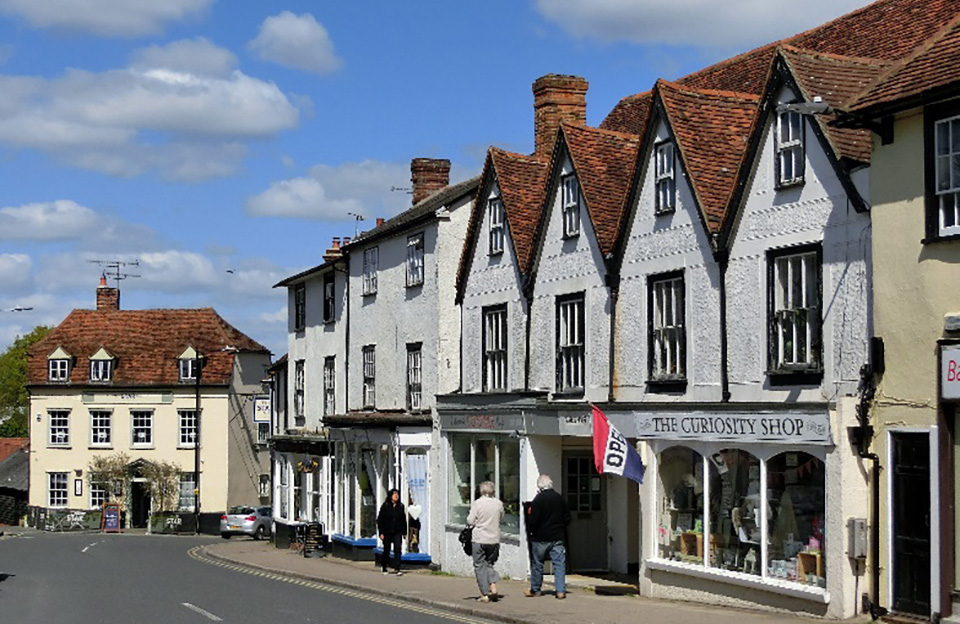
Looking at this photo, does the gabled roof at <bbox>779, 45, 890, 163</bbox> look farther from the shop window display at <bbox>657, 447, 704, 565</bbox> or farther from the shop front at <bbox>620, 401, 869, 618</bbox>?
the shop window display at <bbox>657, 447, 704, 565</bbox>

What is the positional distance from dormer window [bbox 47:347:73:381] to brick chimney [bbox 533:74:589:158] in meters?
48.6

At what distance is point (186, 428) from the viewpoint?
71188 mm

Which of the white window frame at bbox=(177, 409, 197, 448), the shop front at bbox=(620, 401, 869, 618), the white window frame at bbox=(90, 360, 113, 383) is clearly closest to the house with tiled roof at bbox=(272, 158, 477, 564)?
the shop front at bbox=(620, 401, 869, 618)

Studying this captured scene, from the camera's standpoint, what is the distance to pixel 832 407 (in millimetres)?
17500

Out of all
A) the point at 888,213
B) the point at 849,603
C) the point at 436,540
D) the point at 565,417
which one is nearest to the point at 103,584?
the point at 436,540

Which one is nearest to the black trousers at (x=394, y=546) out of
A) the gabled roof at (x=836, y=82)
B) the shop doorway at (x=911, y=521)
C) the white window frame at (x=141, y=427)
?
the gabled roof at (x=836, y=82)

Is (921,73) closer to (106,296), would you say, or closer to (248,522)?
(248,522)

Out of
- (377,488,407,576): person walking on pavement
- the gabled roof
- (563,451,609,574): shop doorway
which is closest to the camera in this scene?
the gabled roof

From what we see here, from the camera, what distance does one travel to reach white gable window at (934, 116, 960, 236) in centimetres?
1588

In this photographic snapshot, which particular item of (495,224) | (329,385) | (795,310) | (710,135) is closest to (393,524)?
(495,224)

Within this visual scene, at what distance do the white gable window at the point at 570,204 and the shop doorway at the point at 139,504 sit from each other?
160 feet

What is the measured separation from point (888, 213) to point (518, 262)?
11898 millimetres

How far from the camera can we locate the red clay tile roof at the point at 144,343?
237ft

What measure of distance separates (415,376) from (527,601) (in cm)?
1243
